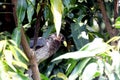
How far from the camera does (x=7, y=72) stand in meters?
0.54

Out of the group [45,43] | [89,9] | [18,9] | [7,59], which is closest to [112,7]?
[89,9]

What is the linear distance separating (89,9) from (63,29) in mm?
118

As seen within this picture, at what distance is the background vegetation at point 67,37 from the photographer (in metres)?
0.55

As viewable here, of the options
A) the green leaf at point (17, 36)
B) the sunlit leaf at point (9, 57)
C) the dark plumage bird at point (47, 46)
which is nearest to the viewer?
the sunlit leaf at point (9, 57)

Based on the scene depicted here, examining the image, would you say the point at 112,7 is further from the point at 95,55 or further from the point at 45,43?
the point at 95,55

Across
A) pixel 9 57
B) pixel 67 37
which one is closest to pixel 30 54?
pixel 9 57

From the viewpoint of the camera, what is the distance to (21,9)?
735 mm

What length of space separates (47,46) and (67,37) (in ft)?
0.38

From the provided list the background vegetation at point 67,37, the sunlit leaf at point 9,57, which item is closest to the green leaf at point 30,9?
the background vegetation at point 67,37

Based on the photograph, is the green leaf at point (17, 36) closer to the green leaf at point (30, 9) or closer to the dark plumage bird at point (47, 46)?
the green leaf at point (30, 9)

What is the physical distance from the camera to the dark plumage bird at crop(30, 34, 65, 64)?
0.91 m

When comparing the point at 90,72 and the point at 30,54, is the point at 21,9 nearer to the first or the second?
the point at 30,54

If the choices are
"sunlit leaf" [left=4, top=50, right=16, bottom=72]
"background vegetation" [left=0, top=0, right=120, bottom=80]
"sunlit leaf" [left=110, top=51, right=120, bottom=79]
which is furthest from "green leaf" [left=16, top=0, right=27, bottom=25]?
"sunlit leaf" [left=110, top=51, right=120, bottom=79]

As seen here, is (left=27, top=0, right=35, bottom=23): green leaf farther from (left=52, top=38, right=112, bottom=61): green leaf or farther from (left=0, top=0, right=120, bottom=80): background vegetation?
(left=52, top=38, right=112, bottom=61): green leaf
